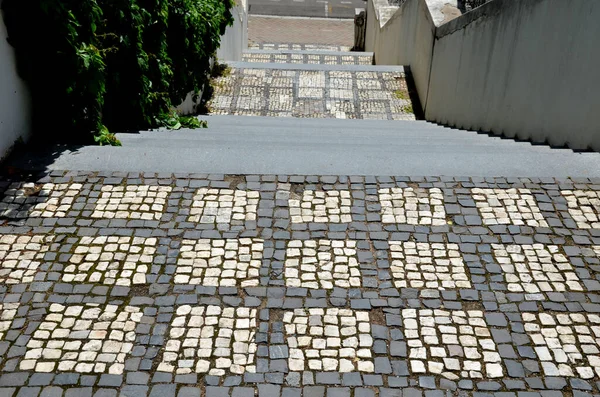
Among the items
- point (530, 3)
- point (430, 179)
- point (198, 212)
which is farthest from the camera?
point (530, 3)

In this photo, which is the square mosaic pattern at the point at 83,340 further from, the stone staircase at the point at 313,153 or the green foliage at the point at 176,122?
the green foliage at the point at 176,122

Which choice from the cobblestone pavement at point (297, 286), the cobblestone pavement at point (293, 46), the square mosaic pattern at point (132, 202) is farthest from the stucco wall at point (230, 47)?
the cobblestone pavement at point (297, 286)

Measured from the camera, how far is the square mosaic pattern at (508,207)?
15.6 feet

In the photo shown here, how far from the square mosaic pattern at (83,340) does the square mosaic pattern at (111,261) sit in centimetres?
27

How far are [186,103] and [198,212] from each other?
16.0ft

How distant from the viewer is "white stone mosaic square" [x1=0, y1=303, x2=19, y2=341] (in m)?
3.71

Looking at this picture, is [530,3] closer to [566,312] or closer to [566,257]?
[566,257]

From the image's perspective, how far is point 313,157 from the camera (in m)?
5.54

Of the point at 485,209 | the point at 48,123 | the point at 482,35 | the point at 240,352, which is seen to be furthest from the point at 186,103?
the point at 240,352

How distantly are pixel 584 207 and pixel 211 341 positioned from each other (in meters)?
3.31

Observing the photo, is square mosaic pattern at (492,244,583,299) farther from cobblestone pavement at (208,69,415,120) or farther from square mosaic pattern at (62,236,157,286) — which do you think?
cobblestone pavement at (208,69,415,120)

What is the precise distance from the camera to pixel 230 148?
5750 mm

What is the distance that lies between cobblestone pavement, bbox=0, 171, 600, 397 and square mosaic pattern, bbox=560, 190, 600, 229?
0.06 feet

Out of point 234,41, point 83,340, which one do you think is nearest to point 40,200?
point 83,340
